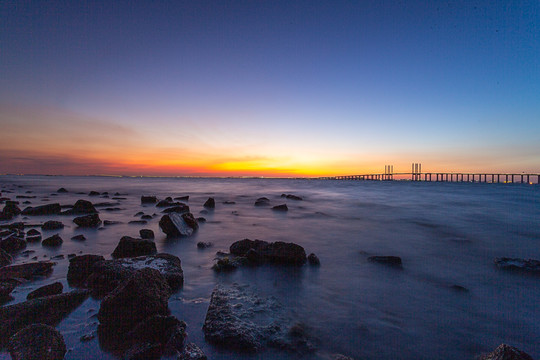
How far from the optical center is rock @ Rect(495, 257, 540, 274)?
172 inches

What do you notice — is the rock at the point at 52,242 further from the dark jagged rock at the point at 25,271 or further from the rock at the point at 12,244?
the dark jagged rock at the point at 25,271

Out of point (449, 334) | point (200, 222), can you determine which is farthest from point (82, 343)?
point (200, 222)

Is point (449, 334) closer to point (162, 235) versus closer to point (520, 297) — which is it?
point (520, 297)

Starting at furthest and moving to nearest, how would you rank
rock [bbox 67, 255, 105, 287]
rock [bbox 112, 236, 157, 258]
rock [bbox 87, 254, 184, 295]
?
rock [bbox 112, 236, 157, 258]
rock [bbox 67, 255, 105, 287]
rock [bbox 87, 254, 184, 295]

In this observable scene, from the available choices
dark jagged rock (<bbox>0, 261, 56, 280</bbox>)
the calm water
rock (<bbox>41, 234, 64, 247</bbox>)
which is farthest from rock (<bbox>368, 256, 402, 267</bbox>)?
rock (<bbox>41, 234, 64, 247</bbox>)

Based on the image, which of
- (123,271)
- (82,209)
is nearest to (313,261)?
(123,271)

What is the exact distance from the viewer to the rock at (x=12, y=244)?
4.83 m

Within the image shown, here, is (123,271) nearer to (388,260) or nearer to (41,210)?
(388,260)

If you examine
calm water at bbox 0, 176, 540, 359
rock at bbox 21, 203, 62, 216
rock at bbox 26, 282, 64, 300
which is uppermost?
rock at bbox 26, 282, 64, 300

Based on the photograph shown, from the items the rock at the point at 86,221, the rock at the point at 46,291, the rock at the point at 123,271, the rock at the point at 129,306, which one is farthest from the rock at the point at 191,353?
the rock at the point at 86,221

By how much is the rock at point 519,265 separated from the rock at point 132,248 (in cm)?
643

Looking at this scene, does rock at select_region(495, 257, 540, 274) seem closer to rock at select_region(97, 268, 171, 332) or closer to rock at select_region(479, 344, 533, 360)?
rock at select_region(479, 344, 533, 360)

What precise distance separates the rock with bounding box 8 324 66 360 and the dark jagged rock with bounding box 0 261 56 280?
7.08ft

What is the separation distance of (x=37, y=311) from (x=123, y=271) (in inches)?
35.6
